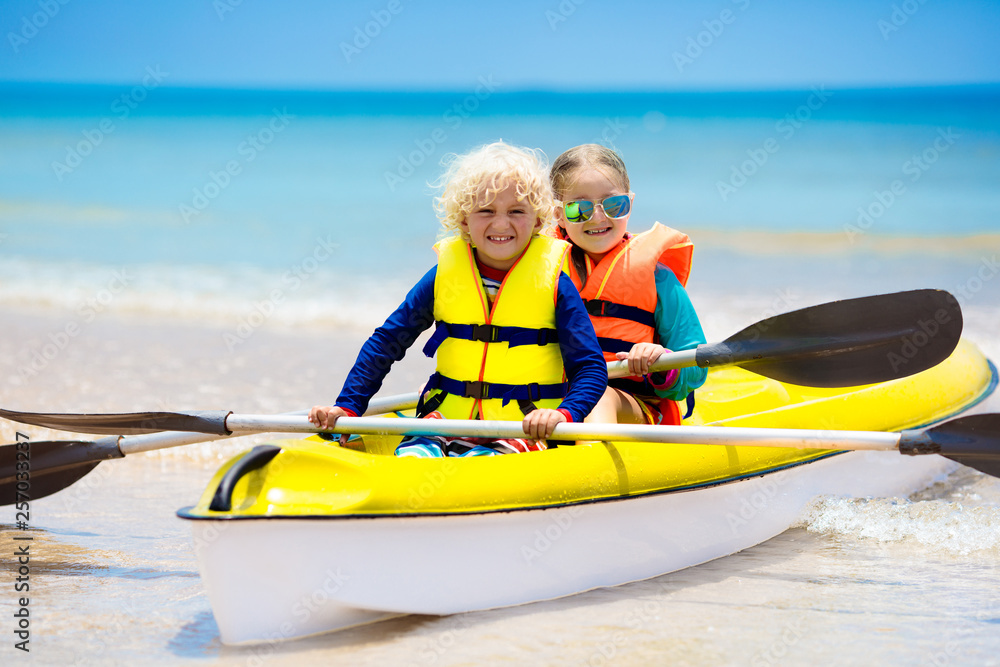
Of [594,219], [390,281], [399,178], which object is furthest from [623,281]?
[399,178]

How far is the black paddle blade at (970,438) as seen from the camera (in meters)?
2.84

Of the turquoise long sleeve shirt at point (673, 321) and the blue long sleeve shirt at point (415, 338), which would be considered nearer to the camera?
the blue long sleeve shirt at point (415, 338)

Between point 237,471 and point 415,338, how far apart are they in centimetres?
69

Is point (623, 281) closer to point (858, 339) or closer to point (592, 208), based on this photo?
point (592, 208)

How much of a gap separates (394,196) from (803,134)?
878 centimetres

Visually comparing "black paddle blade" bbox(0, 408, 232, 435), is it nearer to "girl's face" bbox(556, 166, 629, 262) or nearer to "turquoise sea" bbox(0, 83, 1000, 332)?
"girl's face" bbox(556, 166, 629, 262)

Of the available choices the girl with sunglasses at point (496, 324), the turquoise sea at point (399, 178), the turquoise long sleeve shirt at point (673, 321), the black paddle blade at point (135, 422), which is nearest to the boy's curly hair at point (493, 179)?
the girl with sunglasses at point (496, 324)

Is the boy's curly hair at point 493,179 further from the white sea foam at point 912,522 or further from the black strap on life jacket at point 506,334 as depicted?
the white sea foam at point 912,522

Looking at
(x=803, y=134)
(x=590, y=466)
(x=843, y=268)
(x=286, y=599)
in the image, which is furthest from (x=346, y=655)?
(x=803, y=134)

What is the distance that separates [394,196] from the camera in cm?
1557

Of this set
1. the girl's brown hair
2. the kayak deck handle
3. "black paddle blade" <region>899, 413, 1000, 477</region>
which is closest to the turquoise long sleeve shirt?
the girl's brown hair

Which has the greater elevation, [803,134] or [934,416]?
[803,134]

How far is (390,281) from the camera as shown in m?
10.4

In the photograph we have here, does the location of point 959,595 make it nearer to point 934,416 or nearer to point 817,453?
point 817,453
